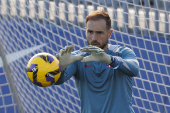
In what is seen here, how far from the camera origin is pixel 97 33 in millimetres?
2297

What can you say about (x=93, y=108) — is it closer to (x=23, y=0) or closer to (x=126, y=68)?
(x=126, y=68)

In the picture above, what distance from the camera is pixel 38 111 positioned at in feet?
17.0

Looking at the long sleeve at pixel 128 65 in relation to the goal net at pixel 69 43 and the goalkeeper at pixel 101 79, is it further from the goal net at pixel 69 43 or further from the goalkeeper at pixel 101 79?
the goal net at pixel 69 43

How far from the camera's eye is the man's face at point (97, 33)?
2.28 metres

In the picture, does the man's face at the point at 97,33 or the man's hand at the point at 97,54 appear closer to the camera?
the man's hand at the point at 97,54

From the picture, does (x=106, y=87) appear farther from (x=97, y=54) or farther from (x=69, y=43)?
(x=69, y=43)

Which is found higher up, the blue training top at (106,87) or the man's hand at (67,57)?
the man's hand at (67,57)

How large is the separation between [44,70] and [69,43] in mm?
2788

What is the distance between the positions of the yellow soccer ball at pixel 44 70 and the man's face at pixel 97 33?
31 cm

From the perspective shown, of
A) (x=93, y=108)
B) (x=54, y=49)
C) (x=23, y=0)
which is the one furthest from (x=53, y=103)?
(x=93, y=108)

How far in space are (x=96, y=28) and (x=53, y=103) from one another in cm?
308

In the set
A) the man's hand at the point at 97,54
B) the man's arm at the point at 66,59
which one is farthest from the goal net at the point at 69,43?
the man's hand at the point at 97,54

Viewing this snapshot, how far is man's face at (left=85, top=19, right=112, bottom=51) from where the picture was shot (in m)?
2.28

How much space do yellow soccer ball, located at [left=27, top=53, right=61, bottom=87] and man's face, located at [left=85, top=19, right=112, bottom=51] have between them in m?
0.31
